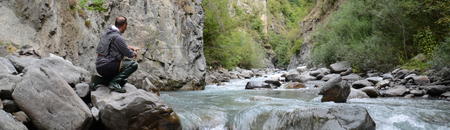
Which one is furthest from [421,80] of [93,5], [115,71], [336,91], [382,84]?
[93,5]

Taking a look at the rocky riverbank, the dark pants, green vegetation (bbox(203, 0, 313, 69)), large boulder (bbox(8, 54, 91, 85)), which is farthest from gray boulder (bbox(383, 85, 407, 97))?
green vegetation (bbox(203, 0, 313, 69))

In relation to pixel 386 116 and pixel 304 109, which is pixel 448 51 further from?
pixel 304 109

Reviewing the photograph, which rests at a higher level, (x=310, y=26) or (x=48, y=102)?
(x=310, y=26)

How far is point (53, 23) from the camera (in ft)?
33.2

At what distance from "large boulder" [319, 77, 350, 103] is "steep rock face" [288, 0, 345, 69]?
33.0 metres

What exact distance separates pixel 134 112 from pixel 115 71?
Result: 3.92 feet

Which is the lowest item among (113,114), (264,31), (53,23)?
(113,114)

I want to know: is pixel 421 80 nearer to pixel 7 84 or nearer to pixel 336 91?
pixel 336 91

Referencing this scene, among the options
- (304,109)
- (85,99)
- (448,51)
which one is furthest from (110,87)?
(448,51)

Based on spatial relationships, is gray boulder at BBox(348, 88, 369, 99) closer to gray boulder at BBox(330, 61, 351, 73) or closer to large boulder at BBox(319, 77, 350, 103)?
large boulder at BBox(319, 77, 350, 103)

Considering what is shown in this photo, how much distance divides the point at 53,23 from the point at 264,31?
93.6 m

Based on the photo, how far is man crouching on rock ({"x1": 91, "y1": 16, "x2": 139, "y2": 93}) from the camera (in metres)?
6.32

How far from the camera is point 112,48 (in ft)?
20.8

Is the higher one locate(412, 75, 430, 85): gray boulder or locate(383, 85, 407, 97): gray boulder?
locate(412, 75, 430, 85): gray boulder
